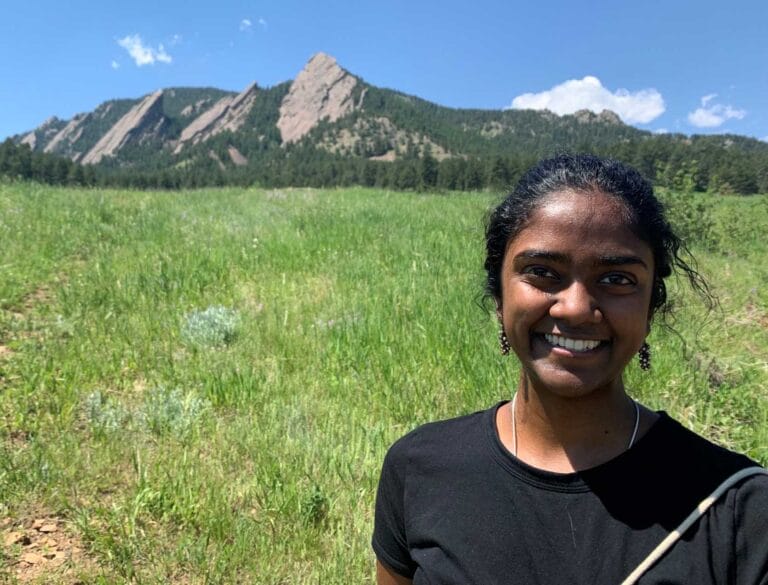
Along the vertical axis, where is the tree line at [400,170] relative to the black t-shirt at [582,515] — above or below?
above

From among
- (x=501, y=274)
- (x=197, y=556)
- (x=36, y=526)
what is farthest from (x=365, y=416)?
(x=501, y=274)

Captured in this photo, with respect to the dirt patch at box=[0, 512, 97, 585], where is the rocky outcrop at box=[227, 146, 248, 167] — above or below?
above

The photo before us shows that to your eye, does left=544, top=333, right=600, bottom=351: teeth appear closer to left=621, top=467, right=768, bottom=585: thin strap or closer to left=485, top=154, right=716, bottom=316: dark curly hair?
left=485, top=154, right=716, bottom=316: dark curly hair

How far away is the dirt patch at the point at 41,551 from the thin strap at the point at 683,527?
2.39 metres

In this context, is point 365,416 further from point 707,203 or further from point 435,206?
point 707,203

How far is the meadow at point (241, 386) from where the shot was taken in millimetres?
2691

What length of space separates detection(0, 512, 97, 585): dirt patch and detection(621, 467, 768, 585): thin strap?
7.86 feet

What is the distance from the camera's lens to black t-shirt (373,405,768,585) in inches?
47.1

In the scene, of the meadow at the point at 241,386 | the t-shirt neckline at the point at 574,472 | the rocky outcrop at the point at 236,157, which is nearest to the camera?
the t-shirt neckline at the point at 574,472

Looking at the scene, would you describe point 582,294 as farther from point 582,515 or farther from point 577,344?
point 582,515

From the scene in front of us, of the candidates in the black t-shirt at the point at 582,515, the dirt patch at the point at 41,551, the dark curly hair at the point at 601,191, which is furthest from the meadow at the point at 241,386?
the black t-shirt at the point at 582,515

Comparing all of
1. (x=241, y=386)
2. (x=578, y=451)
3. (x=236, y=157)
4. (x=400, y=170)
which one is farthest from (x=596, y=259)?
(x=236, y=157)

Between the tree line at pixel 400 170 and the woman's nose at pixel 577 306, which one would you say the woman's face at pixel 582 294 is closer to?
the woman's nose at pixel 577 306

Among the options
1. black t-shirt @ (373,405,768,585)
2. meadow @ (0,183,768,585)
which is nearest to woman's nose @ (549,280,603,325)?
black t-shirt @ (373,405,768,585)
